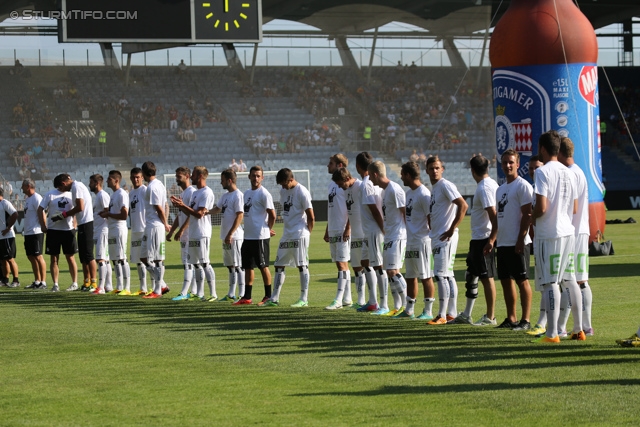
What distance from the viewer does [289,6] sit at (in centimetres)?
4725

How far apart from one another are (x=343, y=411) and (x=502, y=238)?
15.2 ft

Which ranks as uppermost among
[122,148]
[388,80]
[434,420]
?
[388,80]

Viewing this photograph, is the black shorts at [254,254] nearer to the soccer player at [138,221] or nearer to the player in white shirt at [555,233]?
the soccer player at [138,221]

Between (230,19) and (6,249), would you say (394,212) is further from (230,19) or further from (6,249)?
(230,19)

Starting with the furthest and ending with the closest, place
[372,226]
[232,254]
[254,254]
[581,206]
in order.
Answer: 1. [232,254]
2. [254,254]
3. [372,226]
4. [581,206]

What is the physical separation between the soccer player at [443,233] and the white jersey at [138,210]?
666 cm

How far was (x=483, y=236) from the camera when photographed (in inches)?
463

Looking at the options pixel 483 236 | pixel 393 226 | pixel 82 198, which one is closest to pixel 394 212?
pixel 393 226

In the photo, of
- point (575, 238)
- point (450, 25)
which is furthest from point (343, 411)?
point (450, 25)

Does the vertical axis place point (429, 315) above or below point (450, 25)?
below

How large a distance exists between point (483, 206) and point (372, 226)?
7.31 ft

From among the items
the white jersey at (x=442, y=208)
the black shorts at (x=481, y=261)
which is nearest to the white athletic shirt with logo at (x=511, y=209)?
the black shorts at (x=481, y=261)

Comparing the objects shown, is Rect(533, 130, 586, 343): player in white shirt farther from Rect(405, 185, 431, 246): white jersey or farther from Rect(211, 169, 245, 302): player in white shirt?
Rect(211, 169, 245, 302): player in white shirt

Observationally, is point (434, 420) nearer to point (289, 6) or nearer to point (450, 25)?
point (289, 6)
